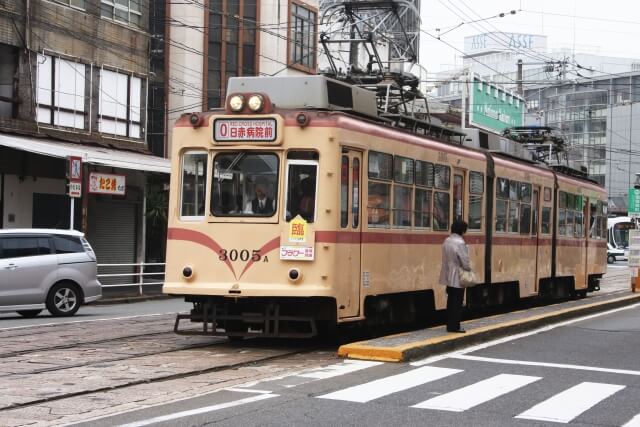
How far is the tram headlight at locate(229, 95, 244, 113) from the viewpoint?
12.1 m

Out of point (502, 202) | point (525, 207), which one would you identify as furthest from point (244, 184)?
point (525, 207)

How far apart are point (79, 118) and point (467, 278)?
691 inches

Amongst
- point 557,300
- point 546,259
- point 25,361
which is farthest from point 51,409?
point 557,300

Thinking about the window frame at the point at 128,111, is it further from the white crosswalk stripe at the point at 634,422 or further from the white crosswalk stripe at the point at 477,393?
the white crosswalk stripe at the point at 634,422

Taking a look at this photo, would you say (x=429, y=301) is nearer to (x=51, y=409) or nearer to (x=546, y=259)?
(x=546, y=259)

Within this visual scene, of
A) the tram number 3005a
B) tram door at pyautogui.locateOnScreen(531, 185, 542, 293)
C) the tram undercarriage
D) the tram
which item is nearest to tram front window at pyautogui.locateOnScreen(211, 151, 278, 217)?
the tram number 3005a

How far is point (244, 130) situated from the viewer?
12008mm

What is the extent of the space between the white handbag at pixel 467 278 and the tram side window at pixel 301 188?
238 centimetres

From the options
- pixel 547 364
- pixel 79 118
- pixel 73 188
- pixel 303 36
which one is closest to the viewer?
pixel 547 364

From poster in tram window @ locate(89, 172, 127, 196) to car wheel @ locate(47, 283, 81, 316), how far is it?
6.84 metres

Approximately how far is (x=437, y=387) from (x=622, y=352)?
14.8 feet

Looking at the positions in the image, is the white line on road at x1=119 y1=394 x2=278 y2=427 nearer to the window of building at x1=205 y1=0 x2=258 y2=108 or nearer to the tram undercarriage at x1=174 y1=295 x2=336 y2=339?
the tram undercarriage at x1=174 y1=295 x2=336 y2=339

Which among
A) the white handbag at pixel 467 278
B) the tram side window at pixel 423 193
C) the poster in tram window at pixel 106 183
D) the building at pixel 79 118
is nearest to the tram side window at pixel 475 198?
the tram side window at pixel 423 193

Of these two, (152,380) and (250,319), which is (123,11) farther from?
(152,380)
